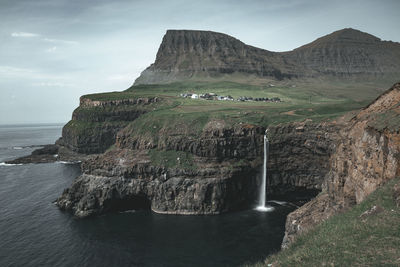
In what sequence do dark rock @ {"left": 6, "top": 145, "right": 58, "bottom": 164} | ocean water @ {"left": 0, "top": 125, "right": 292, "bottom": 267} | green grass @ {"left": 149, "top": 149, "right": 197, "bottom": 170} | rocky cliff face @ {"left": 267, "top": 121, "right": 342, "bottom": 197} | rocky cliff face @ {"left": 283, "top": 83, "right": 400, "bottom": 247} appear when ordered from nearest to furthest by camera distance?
rocky cliff face @ {"left": 283, "top": 83, "right": 400, "bottom": 247}, ocean water @ {"left": 0, "top": 125, "right": 292, "bottom": 267}, rocky cliff face @ {"left": 267, "top": 121, "right": 342, "bottom": 197}, green grass @ {"left": 149, "top": 149, "right": 197, "bottom": 170}, dark rock @ {"left": 6, "top": 145, "right": 58, "bottom": 164}

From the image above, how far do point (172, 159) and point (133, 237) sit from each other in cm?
2477

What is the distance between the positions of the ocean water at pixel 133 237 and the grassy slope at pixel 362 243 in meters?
24.9

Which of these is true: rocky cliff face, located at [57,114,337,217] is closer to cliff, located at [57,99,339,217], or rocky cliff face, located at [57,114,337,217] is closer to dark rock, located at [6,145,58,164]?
cliff, located at [57,99,339,217]

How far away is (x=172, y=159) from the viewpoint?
72.7 m

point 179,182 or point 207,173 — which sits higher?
point 207,173

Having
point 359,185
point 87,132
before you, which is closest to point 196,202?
point 359,185

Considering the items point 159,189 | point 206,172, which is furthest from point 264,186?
point 159,189

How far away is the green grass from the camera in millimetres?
70688

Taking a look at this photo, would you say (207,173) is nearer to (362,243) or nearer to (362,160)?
(362,160)

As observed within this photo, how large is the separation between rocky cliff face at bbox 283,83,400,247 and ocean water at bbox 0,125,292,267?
12202mm

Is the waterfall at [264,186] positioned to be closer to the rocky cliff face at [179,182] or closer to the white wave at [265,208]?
the white wave at [265,208]

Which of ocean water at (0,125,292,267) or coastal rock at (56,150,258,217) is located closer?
ocean water at (0,125,292,267)

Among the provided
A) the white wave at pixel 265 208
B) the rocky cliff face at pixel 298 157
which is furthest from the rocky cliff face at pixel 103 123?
the white wave at pixel 265 208

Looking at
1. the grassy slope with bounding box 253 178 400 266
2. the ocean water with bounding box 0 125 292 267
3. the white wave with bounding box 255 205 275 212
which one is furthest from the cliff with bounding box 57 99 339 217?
the grassy slope with bounding box 253 178 400 266
